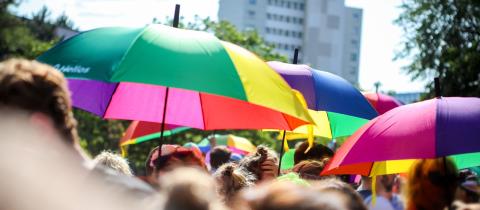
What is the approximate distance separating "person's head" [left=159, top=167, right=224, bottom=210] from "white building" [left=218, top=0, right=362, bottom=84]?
130 meters

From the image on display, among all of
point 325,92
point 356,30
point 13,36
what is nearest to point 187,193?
point 325,92

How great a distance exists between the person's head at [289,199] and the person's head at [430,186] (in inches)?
53.2

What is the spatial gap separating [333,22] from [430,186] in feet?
452

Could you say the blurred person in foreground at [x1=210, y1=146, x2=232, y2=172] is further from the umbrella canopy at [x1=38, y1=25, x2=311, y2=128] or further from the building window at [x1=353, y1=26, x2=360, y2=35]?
the building window at [x1=353, y1=26, x2=360, y2=35]

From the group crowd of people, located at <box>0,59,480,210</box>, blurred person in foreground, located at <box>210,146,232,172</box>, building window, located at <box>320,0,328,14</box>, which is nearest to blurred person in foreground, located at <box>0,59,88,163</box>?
crowd of people, located at <box>0,59,480,210</box>

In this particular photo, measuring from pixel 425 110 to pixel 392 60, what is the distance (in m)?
28.9

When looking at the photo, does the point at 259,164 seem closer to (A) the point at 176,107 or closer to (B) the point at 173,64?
(A) the point at 176,107

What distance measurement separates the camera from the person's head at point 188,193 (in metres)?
2.69

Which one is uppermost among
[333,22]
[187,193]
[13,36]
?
[187,193]

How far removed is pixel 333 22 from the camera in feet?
460

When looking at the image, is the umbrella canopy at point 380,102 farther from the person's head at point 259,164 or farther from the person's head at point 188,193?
the person's head at point 188,193

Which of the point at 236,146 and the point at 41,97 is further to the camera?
the point at 236,146

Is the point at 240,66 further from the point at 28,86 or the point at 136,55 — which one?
the point at 28,86

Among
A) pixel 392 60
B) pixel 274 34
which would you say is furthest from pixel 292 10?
pixel 392 60
